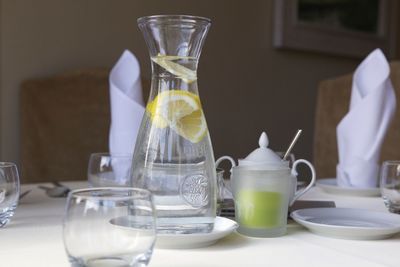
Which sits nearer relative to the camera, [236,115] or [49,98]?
[49,98]

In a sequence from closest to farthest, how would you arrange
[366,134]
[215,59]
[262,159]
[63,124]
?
[262,159]
[366,134]
[63,124]
[215,59]

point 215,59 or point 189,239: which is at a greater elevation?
point 215,59

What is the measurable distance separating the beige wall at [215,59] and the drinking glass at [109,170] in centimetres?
95

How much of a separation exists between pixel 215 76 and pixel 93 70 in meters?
0.60

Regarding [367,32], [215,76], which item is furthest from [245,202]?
[367,32]

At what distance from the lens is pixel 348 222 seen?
752 millimetres

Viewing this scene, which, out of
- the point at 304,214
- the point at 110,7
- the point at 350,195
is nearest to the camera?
the point at 304,214

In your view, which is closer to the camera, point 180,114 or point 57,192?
point 180,114

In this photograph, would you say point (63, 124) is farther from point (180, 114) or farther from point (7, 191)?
point (180, 114)

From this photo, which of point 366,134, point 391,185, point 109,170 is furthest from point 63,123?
point 391,185

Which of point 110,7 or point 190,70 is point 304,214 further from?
point 110,7

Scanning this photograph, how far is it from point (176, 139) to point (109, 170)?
1.21 ft

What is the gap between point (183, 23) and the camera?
65 centimetres

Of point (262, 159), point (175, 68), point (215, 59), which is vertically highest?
point (215, 59)
